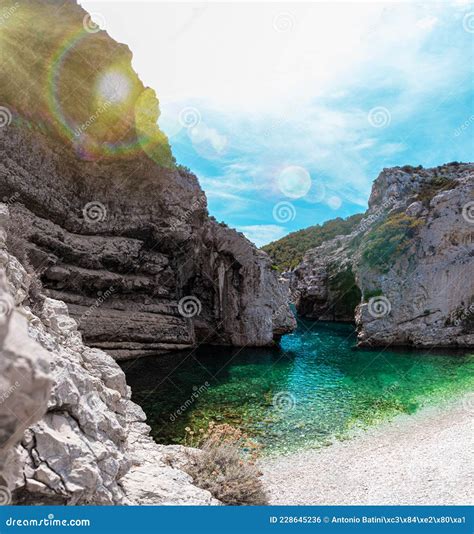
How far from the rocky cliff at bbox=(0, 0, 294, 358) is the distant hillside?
6813 cm

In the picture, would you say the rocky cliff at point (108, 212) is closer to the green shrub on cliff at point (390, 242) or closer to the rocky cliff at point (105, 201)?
the rocky cliff at point (105, 201)

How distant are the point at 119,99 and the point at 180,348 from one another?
22942 millimetres

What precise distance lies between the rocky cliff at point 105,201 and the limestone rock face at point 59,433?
17174 mm

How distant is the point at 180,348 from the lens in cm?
3459

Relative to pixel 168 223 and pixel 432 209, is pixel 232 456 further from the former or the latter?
pixel 432 209

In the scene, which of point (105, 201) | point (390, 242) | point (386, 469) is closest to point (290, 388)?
point (386, 469)

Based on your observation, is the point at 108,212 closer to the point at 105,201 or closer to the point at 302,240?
the point at 105,201

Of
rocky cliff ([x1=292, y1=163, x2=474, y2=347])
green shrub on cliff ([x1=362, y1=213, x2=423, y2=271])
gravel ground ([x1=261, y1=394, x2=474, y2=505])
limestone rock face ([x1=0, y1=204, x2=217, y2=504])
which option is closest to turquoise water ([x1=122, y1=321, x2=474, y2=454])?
gravel ground ([x1=261, y1=394, x2=474, y2=505])

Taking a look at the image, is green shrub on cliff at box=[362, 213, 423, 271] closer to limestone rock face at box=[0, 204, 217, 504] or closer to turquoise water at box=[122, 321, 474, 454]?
turquoise water at box=[122, 321, 474, 454]

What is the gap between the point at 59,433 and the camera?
5855mm

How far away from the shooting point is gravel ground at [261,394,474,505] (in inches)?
404

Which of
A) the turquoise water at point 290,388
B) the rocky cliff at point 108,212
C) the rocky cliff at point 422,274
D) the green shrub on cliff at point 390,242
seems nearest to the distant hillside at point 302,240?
the green shrub on cliff at point 390,242

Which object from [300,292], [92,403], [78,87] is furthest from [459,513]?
[300,292]

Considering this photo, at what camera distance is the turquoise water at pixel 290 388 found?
16.7 metres
